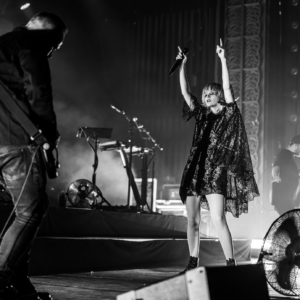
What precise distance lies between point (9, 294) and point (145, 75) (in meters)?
9.92

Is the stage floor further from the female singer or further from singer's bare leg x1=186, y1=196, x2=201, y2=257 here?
the female singer

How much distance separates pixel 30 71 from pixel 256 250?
667cm

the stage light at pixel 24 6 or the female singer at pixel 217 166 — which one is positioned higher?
the stage light at pixel 24 6

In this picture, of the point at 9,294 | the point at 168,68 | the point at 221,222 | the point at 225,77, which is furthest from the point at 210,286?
the point at 168,68

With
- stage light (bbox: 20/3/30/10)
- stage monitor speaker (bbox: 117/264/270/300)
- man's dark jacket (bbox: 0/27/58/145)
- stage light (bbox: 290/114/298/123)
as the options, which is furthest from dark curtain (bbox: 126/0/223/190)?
stage monitor speaker (bbox: 117/264/270/300)

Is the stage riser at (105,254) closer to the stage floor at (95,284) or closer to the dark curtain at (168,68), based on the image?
the stage floor at (95,284)

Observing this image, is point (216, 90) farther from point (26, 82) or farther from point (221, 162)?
point (26, 82)

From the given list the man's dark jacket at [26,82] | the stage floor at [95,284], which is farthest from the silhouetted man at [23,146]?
the stage floor at [95,284]

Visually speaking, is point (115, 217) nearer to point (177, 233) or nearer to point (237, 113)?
point (177, 233)

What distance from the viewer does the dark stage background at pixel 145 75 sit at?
9516mm

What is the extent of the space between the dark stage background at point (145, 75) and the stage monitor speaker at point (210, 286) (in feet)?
23.7

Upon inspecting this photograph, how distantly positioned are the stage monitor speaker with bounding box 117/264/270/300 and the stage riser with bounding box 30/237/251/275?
7.88 feet

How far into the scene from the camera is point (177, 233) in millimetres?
6625

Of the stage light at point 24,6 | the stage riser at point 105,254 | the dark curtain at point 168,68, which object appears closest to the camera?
the stage riser at point 105,254
